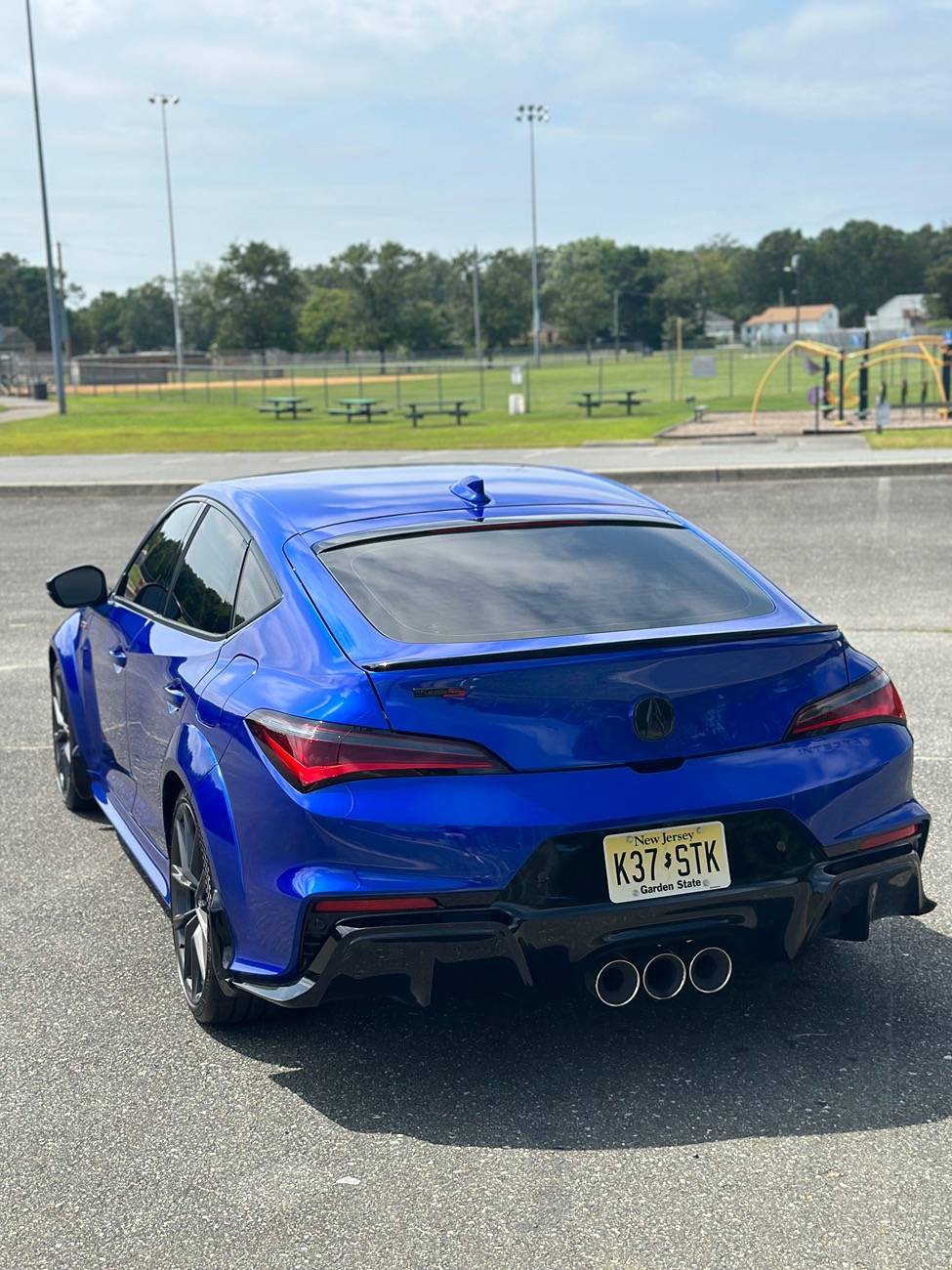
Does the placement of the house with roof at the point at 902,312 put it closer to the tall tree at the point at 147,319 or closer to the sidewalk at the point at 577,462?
the tall tree at the point at 147,319

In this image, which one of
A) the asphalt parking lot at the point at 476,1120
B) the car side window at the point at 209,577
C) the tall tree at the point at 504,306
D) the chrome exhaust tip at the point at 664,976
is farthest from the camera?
the tall tree at the point at 504,306

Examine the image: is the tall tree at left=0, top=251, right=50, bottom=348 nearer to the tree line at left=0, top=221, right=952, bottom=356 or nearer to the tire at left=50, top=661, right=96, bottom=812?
the tree line at left=0, top=221, right=952, bottom=356

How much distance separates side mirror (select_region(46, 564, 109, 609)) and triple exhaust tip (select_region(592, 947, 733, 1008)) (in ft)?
9.35

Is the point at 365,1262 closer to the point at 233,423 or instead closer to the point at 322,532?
the point at 322,532

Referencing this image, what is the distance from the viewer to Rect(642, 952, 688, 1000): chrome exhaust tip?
147 inches

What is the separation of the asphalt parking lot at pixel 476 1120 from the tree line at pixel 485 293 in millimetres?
114414

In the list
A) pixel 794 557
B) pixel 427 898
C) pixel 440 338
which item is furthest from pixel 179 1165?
pixel 440 338

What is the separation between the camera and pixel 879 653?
9.38 m

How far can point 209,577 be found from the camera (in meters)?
4.86

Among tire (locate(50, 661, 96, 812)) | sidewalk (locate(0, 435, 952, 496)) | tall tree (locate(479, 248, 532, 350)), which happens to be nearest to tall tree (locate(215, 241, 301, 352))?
tall tree (locate(479, 248, 532, 350))

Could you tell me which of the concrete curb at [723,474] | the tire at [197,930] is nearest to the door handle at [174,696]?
the tire at [197,930]

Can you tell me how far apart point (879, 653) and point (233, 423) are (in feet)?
131

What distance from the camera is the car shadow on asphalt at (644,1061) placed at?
3.58 metres

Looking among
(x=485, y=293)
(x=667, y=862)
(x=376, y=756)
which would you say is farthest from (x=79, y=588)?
(x=485, y=293)
